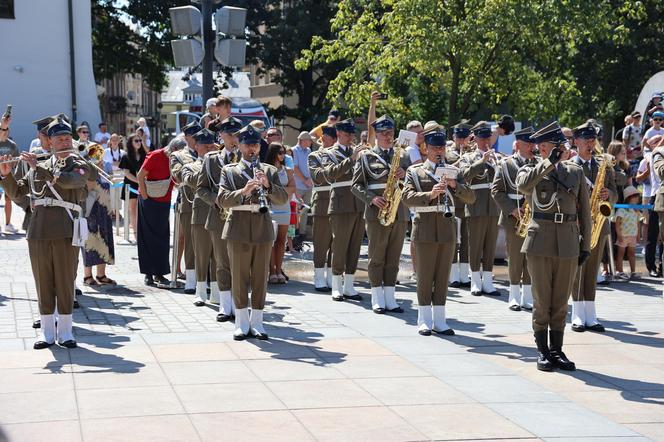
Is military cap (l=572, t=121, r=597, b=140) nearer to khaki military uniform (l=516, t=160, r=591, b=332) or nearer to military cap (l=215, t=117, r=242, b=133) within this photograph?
khaki military uniform (l=516, t=160, r=591, b=332)

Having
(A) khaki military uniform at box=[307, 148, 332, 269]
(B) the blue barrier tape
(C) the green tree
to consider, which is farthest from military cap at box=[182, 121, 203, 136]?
(C) the green tree

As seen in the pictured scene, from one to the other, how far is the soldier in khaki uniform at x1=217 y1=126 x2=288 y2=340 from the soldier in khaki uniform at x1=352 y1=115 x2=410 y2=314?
2.08m

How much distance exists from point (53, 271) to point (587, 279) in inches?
213

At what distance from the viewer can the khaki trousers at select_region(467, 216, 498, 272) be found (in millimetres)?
13250

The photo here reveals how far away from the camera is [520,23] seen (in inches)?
842

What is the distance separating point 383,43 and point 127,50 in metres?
23.4

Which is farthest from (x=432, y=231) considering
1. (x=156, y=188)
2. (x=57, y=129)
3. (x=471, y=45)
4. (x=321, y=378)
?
(x=471, y=45)

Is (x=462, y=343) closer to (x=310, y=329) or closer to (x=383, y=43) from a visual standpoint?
(x=310, y=329)

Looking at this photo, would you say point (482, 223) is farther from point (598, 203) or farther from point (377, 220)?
point (598, 203)

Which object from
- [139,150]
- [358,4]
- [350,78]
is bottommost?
[139,150]

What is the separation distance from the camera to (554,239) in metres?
9.06

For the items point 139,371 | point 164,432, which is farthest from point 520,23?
point 164,432

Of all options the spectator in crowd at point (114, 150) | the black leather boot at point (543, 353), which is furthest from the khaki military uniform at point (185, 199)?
the spectator in crowd at point (114, 150)

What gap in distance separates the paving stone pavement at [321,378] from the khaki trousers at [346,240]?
0.68 metres
